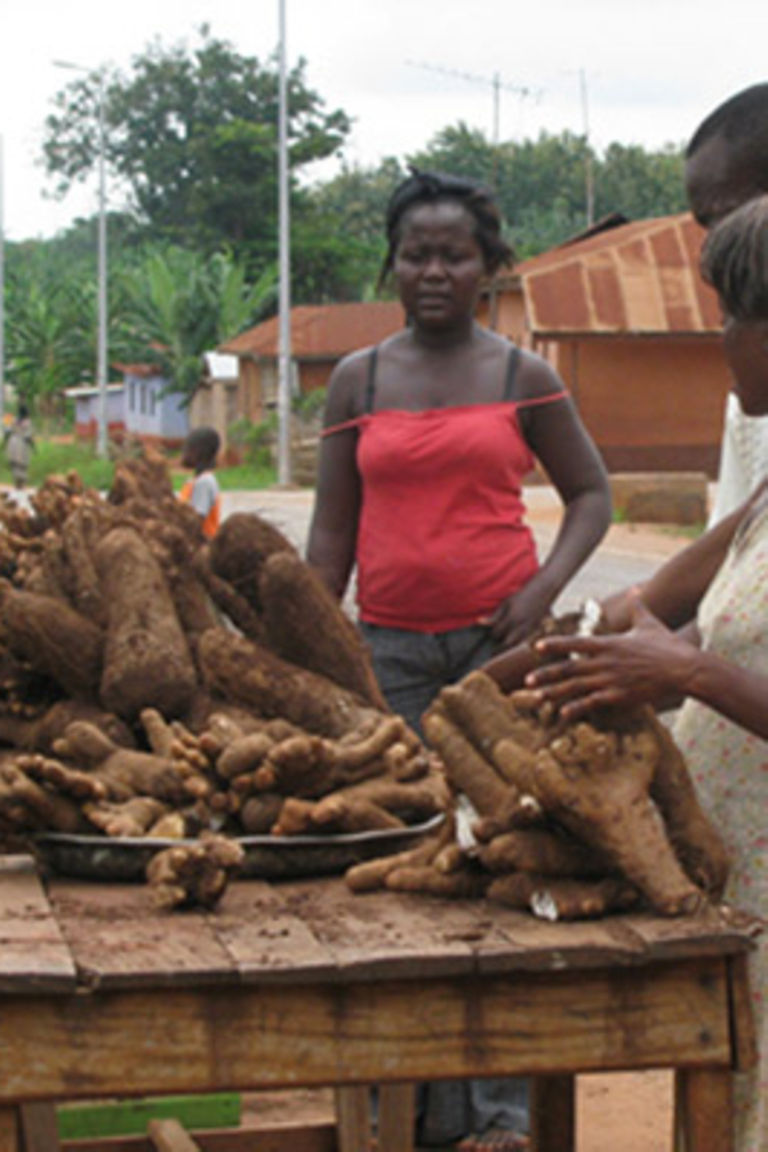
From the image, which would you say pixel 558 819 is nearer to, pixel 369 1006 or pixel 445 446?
pixel 369 1006

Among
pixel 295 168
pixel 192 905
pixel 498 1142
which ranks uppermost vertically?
pixel 295 168

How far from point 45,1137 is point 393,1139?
→ 57cm

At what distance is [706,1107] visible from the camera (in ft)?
6.82

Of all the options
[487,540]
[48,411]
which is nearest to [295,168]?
[48,411]

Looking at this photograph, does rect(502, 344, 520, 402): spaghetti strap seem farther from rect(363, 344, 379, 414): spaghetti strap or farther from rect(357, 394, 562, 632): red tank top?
rect(363, 344, 379, 414): spaghetti strap

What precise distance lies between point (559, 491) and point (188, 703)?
4.95 ft

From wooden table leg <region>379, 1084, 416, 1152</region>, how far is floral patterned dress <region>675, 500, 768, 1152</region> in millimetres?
1057

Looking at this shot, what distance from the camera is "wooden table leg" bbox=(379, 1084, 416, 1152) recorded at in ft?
10.6

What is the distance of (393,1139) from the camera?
3.27 meters

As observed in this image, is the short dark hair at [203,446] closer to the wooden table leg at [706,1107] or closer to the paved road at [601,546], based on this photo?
the paved road at [601,546]

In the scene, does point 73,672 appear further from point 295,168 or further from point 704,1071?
point 295,168

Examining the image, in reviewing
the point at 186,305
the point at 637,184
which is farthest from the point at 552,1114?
the point at 637,184

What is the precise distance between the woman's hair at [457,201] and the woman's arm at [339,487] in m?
0.28

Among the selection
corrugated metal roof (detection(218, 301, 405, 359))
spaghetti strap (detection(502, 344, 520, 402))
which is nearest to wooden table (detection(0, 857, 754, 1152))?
spaghetti strap (detection(502, 344, 520, 402))
